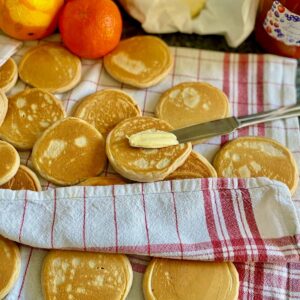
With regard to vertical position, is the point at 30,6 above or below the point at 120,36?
above

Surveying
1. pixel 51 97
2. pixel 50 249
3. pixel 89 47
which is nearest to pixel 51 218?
pixel 50 249

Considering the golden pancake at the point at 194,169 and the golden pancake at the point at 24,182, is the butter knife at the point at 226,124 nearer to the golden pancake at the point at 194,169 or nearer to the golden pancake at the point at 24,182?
Answer: the golden pancake at the point at 194,169

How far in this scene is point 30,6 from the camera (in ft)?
3.11

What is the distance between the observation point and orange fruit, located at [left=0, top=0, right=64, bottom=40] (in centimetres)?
95

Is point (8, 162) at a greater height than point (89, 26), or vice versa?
point (89, 26)

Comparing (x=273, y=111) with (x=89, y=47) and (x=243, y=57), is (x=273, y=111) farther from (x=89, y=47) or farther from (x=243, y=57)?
(x=89, y=47)

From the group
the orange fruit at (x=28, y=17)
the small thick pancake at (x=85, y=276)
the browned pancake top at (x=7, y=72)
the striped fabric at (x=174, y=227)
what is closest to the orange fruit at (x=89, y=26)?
the orange fruit at (x=28, y=17)

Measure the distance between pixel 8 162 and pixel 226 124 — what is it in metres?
0.43

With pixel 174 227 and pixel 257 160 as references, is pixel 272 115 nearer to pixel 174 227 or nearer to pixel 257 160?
pixel 257 160

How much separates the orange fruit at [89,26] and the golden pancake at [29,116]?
0.45 ft

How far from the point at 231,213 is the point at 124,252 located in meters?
0.20

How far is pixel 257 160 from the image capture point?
0.90 meters

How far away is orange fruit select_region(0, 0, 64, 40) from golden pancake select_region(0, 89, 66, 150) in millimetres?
149

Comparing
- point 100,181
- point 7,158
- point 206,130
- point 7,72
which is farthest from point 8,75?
point 206,130
